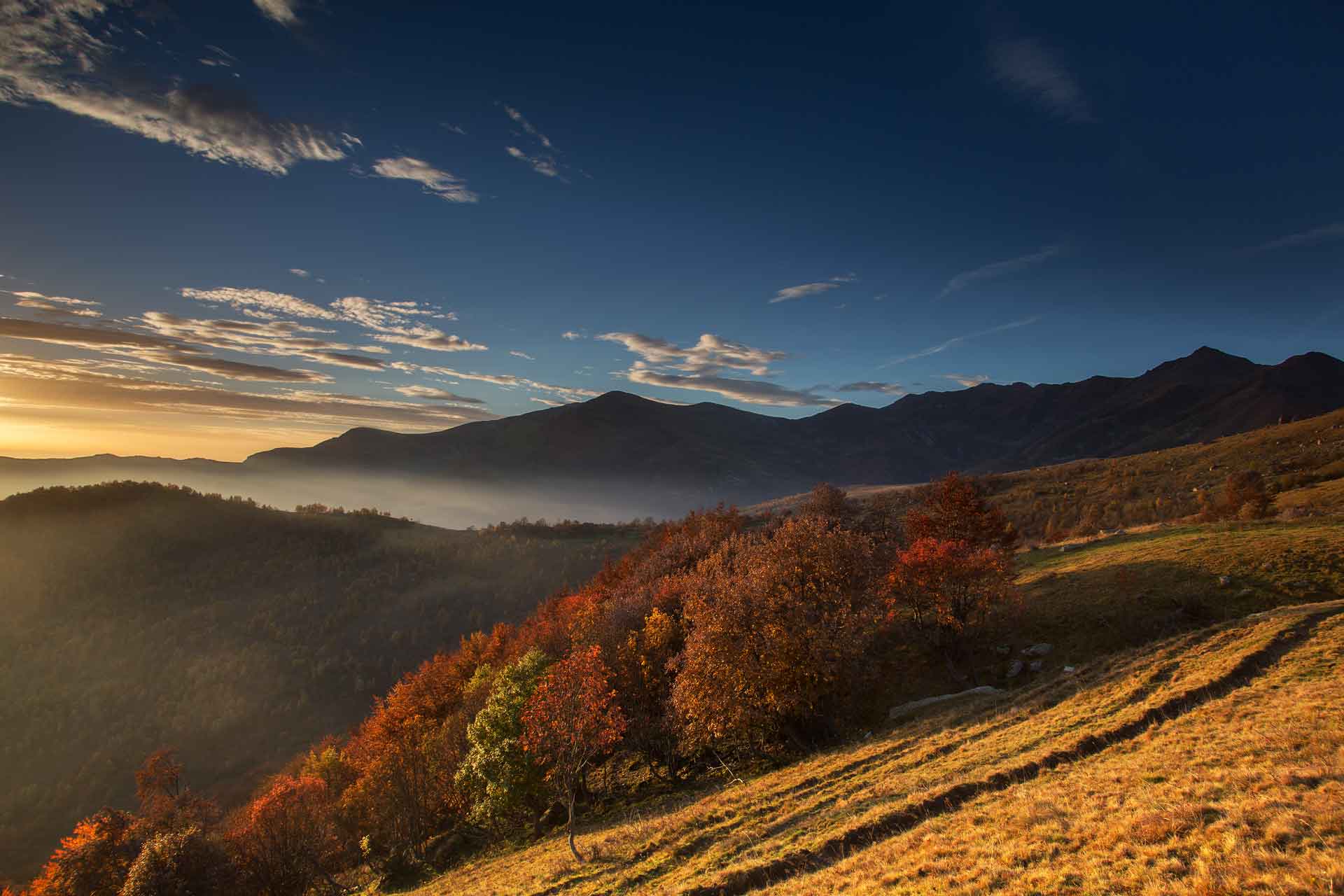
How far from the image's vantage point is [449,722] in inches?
1907

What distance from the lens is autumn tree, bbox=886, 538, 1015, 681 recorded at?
114 feet

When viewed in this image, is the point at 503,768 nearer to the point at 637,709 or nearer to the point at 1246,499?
the point at 637,709

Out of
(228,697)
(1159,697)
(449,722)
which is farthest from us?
(228,697)

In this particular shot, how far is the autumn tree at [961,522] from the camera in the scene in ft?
165

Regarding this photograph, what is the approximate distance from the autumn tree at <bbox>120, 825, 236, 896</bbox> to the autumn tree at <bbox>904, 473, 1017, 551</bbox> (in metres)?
55.3

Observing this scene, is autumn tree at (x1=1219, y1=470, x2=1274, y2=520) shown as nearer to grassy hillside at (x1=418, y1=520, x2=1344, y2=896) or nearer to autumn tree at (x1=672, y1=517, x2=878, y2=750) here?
grassy hillside at (x1=418, y1=520, x2=1344, y2=896)

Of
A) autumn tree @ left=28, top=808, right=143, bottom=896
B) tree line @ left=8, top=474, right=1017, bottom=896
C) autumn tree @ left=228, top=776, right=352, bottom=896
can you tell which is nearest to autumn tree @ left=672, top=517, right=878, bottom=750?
tree line @ left=8, top=474, right=1017, bottom=896

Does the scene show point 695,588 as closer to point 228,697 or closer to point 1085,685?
point 1085,685

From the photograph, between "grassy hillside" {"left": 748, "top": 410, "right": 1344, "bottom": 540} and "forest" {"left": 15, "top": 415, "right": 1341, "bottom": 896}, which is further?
"grassy hillside" {"left": 748, "top": 410, "right": 1344, "bottom": 540}

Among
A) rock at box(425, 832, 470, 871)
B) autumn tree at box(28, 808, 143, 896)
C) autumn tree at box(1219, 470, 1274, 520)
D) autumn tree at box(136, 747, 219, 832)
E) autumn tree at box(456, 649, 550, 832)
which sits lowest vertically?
autumn tree at box(136, 747, 219, 832)

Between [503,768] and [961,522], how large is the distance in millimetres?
42913

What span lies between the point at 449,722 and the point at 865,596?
123ft

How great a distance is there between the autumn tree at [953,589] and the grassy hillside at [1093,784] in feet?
13.5

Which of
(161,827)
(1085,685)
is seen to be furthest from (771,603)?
(161,827)
